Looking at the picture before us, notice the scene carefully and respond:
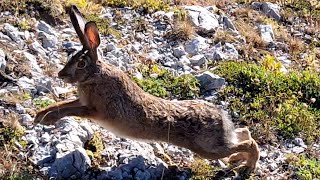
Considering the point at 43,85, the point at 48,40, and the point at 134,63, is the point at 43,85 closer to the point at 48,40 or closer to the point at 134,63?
the point at 48,40

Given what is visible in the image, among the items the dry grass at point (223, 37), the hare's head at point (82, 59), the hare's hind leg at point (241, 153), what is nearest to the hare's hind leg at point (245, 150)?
the hare's hind leg at point (241, 153)

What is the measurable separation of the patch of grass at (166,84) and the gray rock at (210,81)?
0.10m

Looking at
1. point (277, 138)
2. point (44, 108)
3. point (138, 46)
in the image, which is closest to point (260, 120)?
point (277, 138)

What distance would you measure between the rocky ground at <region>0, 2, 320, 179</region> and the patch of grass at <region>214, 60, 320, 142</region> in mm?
217

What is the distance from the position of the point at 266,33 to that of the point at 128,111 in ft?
17.4

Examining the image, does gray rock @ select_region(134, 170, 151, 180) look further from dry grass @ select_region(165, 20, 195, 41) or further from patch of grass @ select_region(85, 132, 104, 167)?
dry grass @ select_region(165, 20, 195, 41)

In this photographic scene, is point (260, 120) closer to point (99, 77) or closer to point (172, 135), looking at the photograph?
point (172, 135)

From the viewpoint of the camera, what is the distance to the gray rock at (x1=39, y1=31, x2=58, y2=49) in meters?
10.5

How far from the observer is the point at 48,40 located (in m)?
10.6

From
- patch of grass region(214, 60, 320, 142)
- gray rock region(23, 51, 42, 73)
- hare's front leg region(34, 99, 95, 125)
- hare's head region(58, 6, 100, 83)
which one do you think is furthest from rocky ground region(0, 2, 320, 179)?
hare's head region(58, 6, 100, 83)

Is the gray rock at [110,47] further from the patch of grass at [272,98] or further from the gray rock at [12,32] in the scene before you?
the patch of grass at [272,98]

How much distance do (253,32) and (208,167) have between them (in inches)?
182

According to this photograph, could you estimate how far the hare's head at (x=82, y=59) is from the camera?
809 centimetres

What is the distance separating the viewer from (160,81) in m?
10.4
